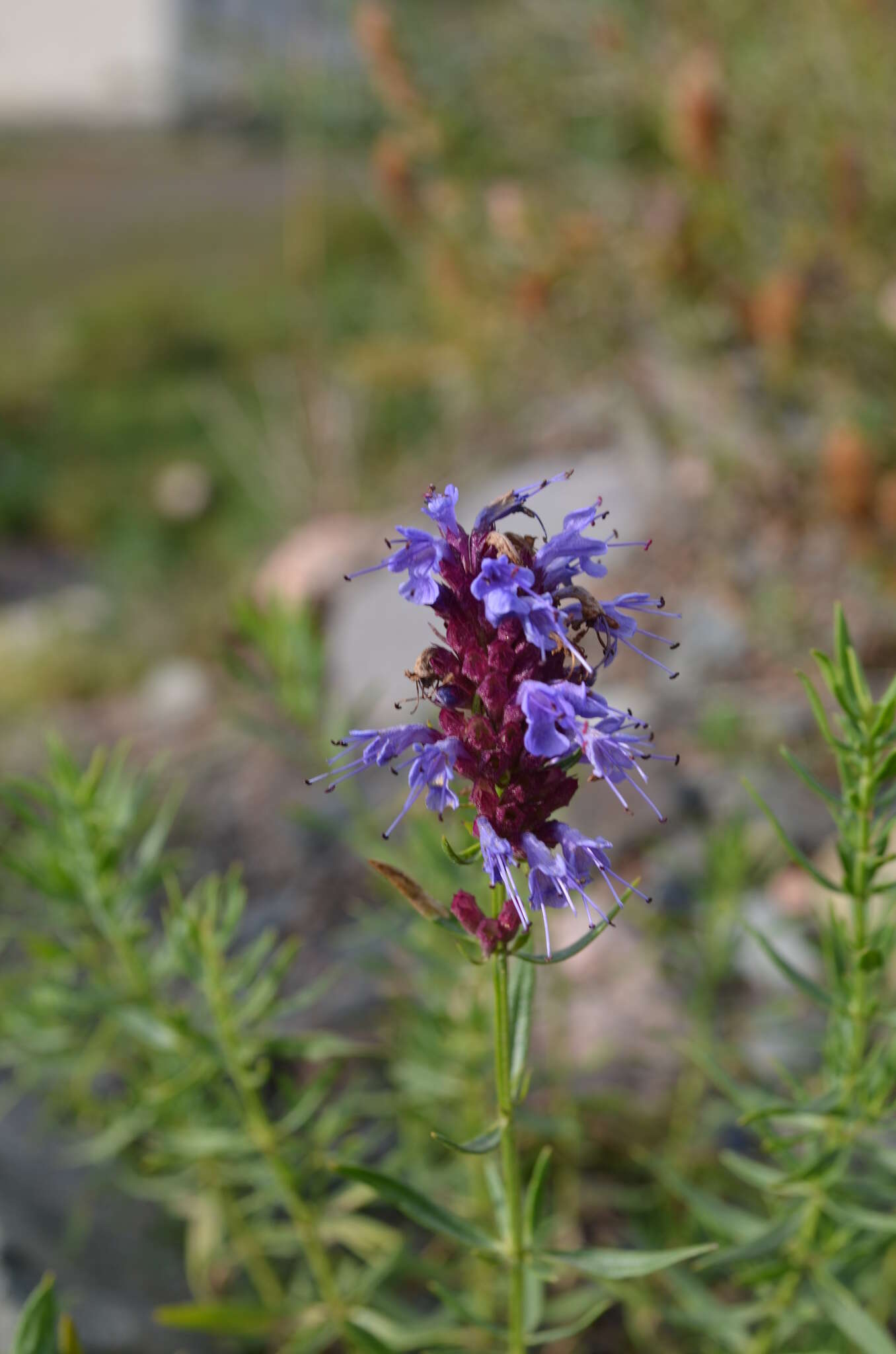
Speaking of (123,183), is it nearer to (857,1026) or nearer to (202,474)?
(202,474)

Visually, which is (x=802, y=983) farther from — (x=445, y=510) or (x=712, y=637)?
(x=712, y=637)

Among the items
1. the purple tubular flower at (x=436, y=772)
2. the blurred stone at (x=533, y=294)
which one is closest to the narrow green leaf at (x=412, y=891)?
the purple tubular flower at (x=436, y=772)

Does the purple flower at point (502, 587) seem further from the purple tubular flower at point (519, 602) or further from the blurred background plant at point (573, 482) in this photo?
the blurred background plant at point (573, 482)

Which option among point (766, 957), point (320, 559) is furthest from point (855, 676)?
point (320, 559)

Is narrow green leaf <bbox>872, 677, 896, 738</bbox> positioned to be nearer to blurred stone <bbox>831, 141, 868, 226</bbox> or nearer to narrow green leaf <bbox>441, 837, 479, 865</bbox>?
narrow green leaf <bbox>441, 837, 479, 865</bbox>

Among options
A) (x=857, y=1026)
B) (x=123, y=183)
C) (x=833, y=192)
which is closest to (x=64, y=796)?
(x=857, y=1026)
